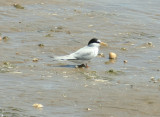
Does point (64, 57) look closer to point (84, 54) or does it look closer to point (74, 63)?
point (84, 54)

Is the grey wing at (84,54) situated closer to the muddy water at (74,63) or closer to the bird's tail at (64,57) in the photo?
the bird's tail at (64,57)

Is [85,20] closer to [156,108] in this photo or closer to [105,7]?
[105,7]

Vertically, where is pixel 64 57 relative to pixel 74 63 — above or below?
above

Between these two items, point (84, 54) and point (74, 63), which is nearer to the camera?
point (84, 54)

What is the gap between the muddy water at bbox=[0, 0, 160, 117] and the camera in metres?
8.15

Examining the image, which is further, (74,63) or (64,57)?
(74,63)

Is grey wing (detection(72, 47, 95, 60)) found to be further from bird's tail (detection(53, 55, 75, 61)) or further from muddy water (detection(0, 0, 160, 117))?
muddy water (detection(0, 0, 160, 117))

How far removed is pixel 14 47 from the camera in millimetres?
11969

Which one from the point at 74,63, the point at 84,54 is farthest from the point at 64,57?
the point at 74,63

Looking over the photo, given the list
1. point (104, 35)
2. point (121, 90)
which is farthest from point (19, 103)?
point (104, 35)

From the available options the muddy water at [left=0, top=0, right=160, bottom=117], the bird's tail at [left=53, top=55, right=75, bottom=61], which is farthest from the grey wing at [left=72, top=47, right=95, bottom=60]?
the muddy water at [left=0, top=0, right=160, bottom=117]

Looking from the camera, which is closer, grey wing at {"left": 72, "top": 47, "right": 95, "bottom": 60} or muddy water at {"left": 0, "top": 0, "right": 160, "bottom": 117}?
muddy water at {"left": 0, "top": 0, "right": 160, "bottom": 117}

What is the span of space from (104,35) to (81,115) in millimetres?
6338

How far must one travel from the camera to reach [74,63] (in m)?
11.4
